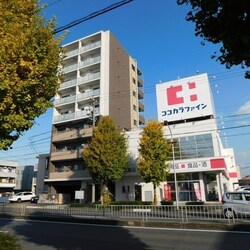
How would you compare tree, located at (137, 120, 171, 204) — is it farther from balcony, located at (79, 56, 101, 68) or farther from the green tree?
balcony, located at (79, 56, 101, 68)

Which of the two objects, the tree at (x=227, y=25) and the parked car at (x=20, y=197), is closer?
the tree at (x=227, y=25)

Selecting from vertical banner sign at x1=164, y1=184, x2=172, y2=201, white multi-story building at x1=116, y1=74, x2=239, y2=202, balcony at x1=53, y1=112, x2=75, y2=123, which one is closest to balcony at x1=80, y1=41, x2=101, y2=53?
balcony at x1=53, y1=112, x2=75, y2=123

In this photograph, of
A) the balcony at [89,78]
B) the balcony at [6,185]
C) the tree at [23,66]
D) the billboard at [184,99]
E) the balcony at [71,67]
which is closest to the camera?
the tree at [23,66]

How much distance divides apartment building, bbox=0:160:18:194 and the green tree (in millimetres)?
42244

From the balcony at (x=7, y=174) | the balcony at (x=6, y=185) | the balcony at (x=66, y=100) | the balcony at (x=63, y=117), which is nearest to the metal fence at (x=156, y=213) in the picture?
the balcony at (x=63, y=117)

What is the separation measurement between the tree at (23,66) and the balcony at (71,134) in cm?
3081

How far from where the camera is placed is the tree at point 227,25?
4031 mm

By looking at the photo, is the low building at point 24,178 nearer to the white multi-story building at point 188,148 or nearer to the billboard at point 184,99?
the white multi-story building at point 188,148

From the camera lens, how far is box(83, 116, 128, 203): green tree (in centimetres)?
3100

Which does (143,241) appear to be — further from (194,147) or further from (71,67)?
(71,67)

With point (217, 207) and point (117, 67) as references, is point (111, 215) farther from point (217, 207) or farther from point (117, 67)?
point (117, 67)

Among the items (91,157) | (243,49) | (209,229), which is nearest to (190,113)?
(91,157)

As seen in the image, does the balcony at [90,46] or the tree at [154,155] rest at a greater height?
the balcony at [90,46]

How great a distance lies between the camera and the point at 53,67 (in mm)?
7781
